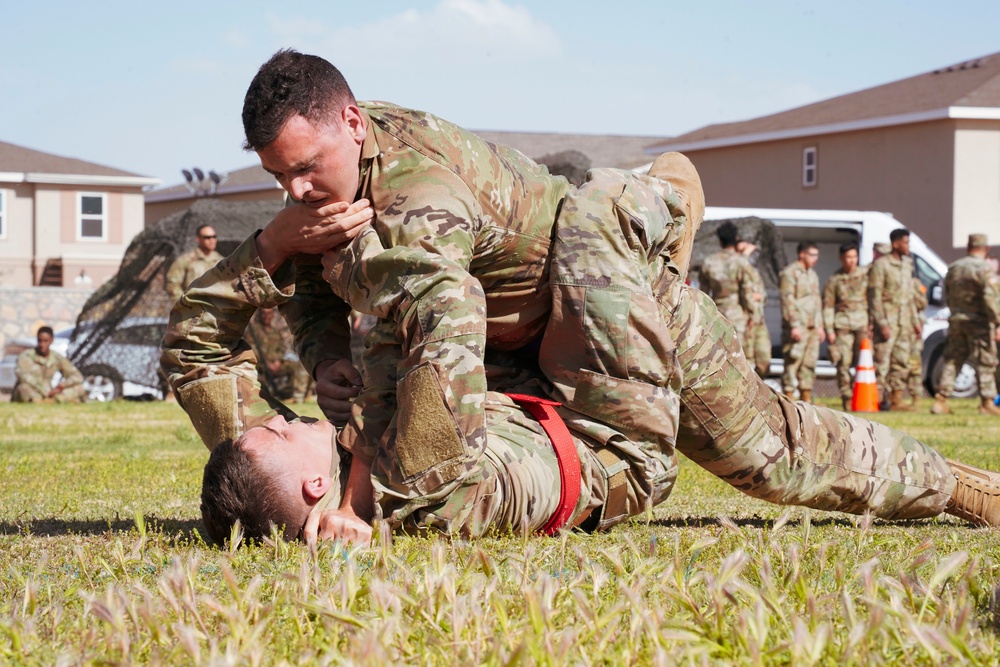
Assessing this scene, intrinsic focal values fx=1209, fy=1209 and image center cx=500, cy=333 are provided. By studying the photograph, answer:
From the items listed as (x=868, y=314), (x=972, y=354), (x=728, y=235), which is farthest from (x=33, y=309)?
(x=972, y=354)

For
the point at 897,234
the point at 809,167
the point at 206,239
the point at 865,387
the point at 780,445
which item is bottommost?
the point at 865,387

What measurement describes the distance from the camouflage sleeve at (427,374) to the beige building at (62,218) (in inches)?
1536

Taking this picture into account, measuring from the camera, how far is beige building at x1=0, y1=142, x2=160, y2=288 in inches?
1638

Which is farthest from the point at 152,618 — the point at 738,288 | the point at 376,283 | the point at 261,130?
the point at 738,288

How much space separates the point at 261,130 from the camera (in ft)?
13.0

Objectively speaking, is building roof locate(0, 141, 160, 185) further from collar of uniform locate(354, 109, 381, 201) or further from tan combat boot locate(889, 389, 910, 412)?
collar of uniform locate(354, 109, 381, 201)

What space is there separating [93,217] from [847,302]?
32492mm

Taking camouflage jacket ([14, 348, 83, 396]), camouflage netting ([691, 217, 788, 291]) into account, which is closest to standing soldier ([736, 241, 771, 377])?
camouflage netting ([691, 217, 788, 291])

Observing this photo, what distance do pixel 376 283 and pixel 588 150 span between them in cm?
4410

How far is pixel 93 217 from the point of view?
141 feet

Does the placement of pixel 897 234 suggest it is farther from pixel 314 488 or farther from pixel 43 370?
pixel 314 488

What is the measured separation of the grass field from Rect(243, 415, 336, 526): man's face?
26cm

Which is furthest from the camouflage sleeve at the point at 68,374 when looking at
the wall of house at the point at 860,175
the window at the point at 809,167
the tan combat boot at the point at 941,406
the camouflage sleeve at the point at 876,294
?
the window at the point at 809,167

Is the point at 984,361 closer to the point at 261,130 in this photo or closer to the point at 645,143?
the point at 261,130
